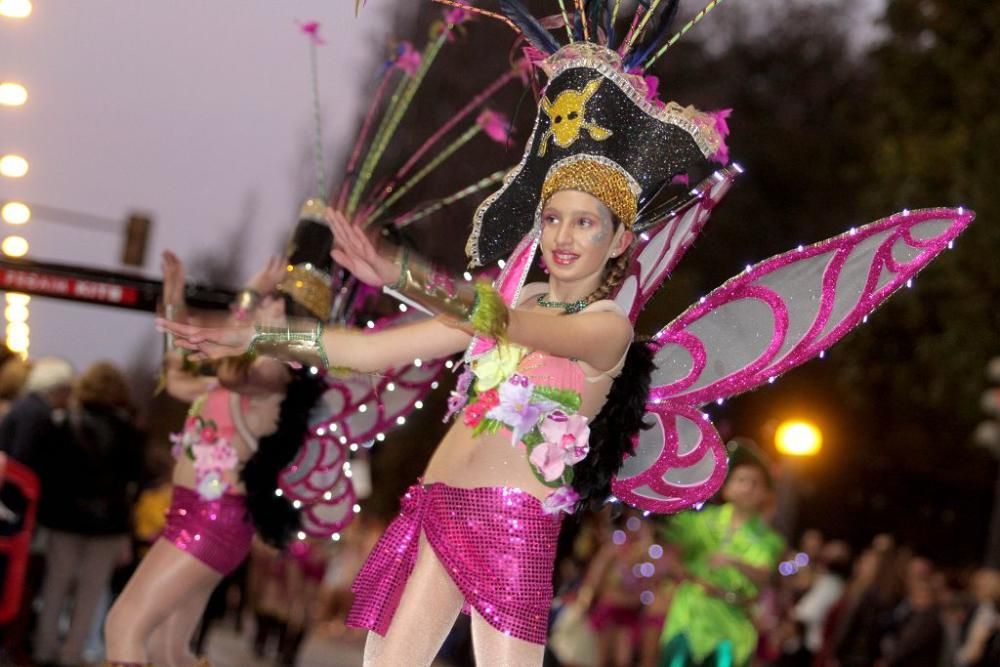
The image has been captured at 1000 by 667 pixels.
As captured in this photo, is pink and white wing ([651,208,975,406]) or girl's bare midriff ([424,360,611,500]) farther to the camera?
pink and white wing ([651,208,975,406])

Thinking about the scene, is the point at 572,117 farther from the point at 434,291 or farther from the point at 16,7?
the point at 16,7

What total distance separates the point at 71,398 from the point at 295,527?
3.79m

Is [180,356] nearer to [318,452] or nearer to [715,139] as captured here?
[318,452]

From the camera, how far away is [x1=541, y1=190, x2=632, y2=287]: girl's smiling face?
4.18 meters

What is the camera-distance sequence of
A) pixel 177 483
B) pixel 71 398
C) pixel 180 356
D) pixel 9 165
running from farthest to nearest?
pixel 9 165 → pixel 71 398 → pixel 180 356 → pixel 177 483

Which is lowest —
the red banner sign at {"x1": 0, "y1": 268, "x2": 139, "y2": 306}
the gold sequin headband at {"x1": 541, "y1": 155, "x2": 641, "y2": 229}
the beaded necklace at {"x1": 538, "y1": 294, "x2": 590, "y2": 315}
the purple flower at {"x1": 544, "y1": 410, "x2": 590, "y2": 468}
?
the red banner sign at {"x1": 0, "y1": 268, "x2": 139, "y2": 306}

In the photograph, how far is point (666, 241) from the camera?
4.68 m

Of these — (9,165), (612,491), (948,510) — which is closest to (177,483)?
(612,491)

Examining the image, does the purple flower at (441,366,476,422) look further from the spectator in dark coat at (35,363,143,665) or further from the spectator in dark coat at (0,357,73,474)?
the spectator in dark coat at (35,363,143,665)

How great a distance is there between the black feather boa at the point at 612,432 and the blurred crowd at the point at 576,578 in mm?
187

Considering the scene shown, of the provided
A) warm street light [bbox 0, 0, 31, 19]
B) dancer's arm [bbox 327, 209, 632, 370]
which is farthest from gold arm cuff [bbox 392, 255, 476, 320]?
warm street light [bbox 0, 0, 31, 19]

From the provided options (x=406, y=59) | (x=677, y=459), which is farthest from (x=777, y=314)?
(x=406, y=59)

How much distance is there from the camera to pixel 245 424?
19.8 feet

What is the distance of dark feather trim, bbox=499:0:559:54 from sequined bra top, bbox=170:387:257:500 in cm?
214
